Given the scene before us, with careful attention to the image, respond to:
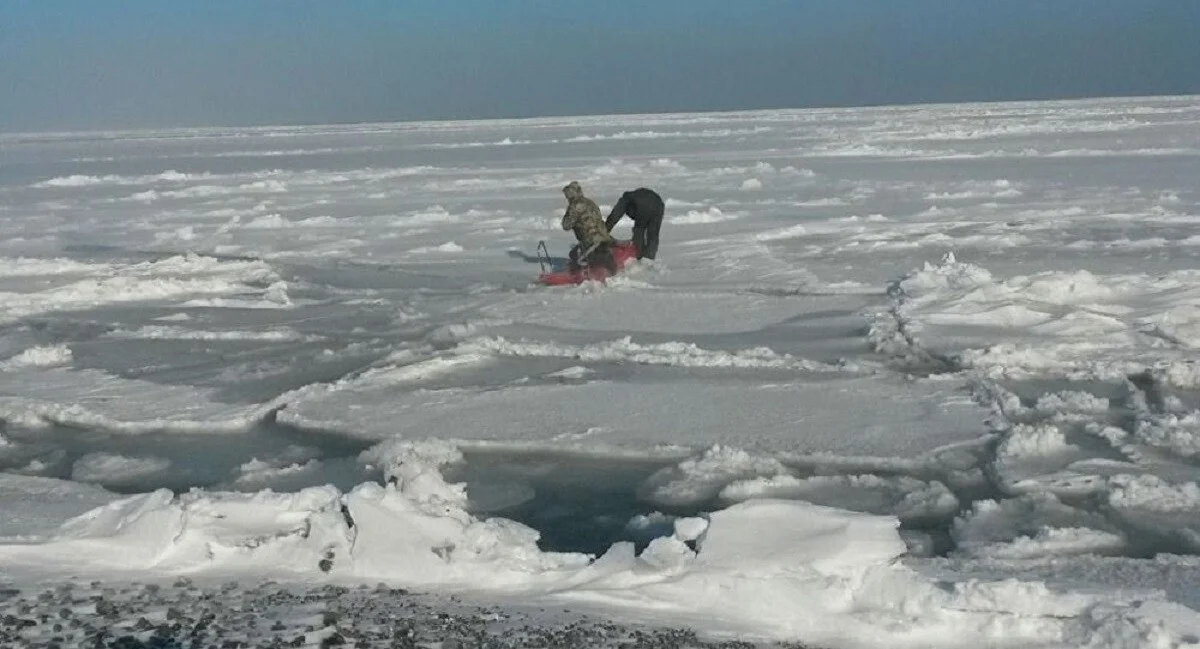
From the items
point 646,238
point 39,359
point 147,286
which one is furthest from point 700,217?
point 39,359

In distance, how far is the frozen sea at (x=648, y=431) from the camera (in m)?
4.03

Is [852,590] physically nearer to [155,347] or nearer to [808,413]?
[808,413]


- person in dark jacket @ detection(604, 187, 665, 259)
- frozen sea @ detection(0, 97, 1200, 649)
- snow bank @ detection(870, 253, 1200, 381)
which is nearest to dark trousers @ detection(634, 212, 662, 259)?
person in dark jacket @ detection(604, 187, 665, 259)

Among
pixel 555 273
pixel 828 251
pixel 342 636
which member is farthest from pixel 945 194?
pixel 342 636

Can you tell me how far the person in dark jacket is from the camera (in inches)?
438

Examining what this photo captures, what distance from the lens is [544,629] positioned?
12.1 feet

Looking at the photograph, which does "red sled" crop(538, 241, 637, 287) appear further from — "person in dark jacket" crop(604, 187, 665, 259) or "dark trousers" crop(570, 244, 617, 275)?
"person in dark jacket" crop(604, 187, 665, 259)

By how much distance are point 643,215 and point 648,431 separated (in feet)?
17.4

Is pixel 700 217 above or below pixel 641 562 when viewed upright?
above

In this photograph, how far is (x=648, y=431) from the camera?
20.2ft

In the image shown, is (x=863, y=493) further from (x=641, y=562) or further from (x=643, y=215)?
(x=643, y=215)

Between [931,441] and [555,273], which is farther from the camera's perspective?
[555,273]

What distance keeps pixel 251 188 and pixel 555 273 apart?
16255 millimetres

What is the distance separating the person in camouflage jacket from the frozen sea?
35 cm
